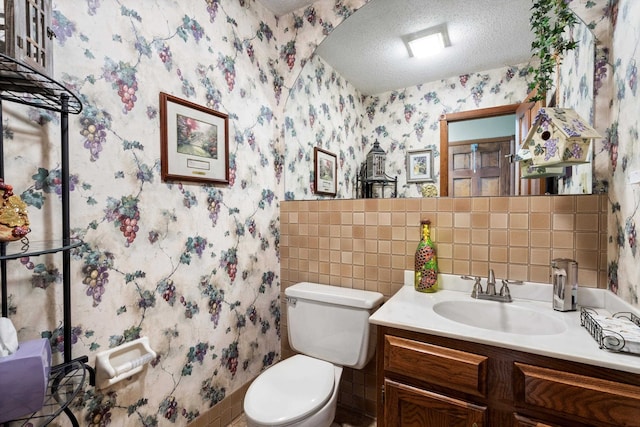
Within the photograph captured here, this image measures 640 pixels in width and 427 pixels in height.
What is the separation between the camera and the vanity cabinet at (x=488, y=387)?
790 mm

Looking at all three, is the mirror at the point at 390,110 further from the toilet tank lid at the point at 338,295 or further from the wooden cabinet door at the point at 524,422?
the wooden cabinet door at the point at 524,422

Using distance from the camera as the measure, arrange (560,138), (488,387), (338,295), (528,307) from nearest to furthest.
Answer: (488,387) → (560,138) → (528,307) → (338,295)

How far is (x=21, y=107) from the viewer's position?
0.89 metres

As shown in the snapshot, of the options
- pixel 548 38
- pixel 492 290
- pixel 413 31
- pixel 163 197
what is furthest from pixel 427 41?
pixel 163 197

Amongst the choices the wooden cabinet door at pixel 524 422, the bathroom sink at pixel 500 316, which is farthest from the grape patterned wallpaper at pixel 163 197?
the wooden cabinet door at pixel 524 422

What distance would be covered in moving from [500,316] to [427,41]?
4.42 feet

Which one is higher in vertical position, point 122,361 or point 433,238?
point 433,238

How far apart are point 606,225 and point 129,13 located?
2011mm

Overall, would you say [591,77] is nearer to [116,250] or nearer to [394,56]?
[394,56]

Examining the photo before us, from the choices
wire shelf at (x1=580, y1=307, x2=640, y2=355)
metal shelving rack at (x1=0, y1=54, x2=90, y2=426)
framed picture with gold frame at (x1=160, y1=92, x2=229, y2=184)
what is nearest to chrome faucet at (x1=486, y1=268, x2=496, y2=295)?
wire shelf at (x1=580, y1=307, x2=640, y2=355)

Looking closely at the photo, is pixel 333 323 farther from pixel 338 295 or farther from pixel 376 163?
pixel 376 163

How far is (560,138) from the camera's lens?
106 centimetres

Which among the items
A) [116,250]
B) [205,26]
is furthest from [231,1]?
[116,250]

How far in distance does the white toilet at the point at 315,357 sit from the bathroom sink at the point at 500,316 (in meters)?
0.35
